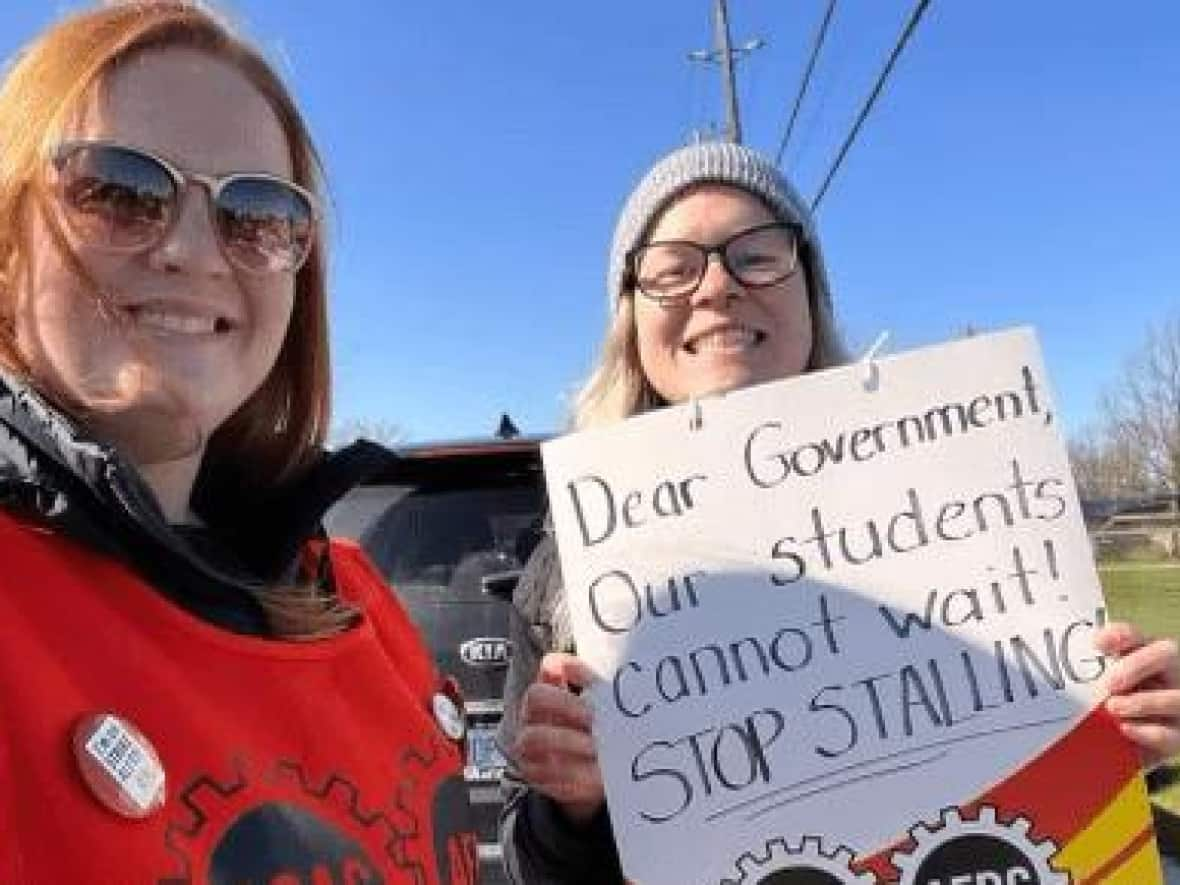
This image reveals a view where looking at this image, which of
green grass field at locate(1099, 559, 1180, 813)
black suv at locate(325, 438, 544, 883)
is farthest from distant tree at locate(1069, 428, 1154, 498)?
black suv at locate(325, 438, 544, 883)

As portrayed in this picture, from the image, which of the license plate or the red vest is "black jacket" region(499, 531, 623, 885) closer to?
the red vest

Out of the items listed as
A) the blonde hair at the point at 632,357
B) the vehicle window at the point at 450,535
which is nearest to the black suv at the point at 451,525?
the vehicle window at the point at 450,535

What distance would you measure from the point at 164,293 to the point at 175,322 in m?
0.03

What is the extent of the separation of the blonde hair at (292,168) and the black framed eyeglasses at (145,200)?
1.4 inches

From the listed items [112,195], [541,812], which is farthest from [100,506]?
[541,812]

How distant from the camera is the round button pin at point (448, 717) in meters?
1.71

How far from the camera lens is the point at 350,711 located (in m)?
1.47

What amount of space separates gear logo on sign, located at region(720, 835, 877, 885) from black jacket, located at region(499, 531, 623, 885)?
0.85ft

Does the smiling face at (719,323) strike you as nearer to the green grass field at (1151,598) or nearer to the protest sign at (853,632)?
the protest sign at (853,632)

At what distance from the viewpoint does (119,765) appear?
3.63 feet

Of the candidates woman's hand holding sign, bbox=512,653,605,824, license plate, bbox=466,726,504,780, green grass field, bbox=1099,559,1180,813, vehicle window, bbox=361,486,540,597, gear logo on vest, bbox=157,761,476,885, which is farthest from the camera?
green grass field, bbox=1099,559,1180,813

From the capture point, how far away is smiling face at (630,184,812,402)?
6.73 ft

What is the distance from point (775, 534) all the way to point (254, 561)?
2.30 ft

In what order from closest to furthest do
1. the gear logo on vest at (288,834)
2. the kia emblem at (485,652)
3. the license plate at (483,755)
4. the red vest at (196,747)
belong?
the red vest at (196,747) < the gear logo on vest at (288,834) < the license plate at (483,755) < the kia emblem at (485,652)
